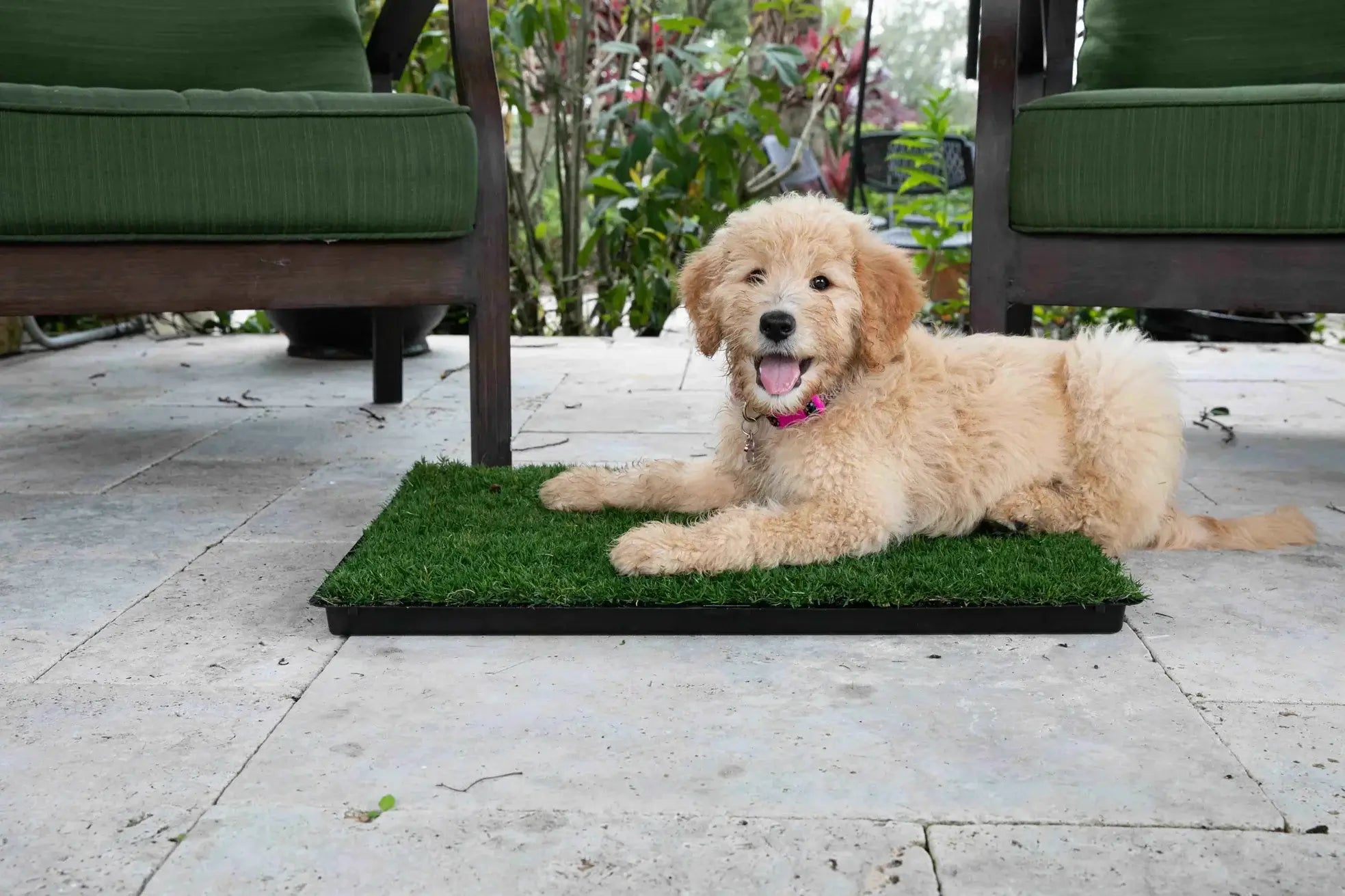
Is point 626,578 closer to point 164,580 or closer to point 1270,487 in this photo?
point 164,580

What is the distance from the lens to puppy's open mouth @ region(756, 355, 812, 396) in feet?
7.88

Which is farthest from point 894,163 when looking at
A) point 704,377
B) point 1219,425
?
point 1219,425

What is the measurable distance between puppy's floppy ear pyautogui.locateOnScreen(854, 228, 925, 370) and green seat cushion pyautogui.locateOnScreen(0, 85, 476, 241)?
3.38ft

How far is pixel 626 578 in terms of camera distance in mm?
2260

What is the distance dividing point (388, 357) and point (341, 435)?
50 cm

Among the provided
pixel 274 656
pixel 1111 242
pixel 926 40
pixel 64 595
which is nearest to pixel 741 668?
pixel 274 656

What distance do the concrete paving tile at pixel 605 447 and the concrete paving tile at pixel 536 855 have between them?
6.51 ft

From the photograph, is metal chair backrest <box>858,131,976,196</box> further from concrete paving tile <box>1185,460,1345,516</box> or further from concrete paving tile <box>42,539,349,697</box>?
concrete paving tile <box>42,539,349,697</box>

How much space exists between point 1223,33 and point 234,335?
15.4ft

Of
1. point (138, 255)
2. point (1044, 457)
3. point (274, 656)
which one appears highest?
point (138, 255)

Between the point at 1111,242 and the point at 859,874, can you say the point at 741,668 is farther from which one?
the point at 1111,242

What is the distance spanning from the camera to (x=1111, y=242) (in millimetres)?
2951

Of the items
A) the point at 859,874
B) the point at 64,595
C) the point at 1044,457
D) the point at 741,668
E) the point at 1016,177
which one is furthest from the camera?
the point at 1016,177

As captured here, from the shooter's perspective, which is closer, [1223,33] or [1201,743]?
[1201,743]
